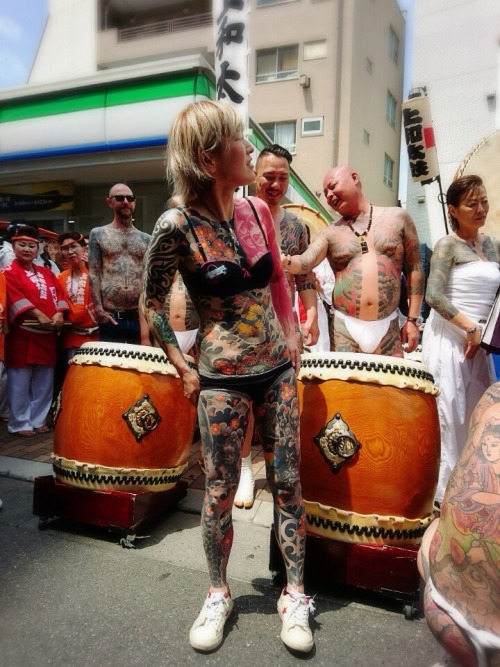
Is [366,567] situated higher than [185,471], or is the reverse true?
[366,567]

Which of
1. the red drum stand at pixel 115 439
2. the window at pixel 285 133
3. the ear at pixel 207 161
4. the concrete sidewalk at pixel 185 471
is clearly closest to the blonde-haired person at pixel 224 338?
Result: the ear at pixel 207 161

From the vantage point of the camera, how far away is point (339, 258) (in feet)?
7.94

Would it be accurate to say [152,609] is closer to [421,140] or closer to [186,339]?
[186,339]

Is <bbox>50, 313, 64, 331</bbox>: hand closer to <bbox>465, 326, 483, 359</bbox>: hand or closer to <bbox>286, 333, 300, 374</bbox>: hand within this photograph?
<bbox>286, 333, 300, 374</bbox>: hand

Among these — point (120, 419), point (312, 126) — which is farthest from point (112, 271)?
point (312, 126)

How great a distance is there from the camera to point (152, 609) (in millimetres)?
1787

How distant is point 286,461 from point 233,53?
4499 mm

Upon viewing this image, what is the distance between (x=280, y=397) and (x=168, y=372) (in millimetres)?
838

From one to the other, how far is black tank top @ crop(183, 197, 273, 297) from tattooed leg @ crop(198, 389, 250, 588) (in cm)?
34

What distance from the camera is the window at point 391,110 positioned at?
A: 1882cm

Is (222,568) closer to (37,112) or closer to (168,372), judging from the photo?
(168,372)

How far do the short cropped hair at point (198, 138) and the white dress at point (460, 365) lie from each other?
161 cm

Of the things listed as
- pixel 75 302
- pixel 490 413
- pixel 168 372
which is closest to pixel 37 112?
pixel 75 302

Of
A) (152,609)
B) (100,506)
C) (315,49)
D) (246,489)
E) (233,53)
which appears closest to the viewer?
(152,609)
